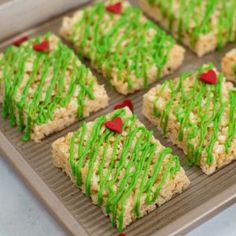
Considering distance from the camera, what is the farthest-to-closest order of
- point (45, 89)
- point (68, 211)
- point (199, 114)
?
point (45, 89)
point (199, 114)
point (68, 211)

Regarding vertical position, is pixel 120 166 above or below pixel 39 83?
below

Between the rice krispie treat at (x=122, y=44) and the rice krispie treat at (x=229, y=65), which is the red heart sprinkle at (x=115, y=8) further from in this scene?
the rice krispie treat at (x=229, y=65)

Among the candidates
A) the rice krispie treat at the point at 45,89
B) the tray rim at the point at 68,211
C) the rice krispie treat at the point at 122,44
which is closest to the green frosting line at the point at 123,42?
the rice krispie treat at the point at 122,44

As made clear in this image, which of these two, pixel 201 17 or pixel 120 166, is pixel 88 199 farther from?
pixel 201 17

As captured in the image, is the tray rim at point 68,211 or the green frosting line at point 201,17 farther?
the green frosting line at point 201,17

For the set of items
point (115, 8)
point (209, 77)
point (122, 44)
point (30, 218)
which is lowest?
point (30, 218)

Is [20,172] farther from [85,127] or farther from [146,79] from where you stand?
[146,79]

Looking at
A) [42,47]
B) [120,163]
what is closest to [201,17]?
[42,47]

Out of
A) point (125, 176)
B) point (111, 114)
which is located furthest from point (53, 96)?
point (125, 176)
